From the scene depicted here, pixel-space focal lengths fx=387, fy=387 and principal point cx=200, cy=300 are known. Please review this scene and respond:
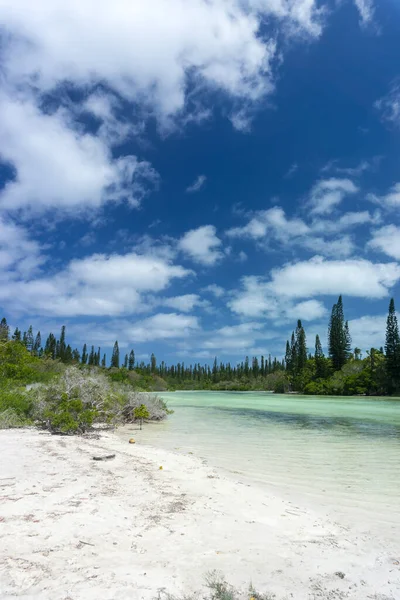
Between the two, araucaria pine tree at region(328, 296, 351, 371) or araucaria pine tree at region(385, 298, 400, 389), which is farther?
araucaria pine tree at region(328, 296, 351, 371)

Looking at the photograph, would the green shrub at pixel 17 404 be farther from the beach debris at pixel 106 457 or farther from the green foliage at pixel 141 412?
the beach debris at pixel 106 457

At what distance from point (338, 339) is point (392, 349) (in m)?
17.6

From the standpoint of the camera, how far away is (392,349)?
217 ft

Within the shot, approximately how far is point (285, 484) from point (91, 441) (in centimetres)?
627

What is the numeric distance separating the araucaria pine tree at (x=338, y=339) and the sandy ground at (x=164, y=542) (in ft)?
268

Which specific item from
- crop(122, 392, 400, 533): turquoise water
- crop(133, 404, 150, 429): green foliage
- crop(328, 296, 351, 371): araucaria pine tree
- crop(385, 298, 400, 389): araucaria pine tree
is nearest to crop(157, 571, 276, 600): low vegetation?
crop(122, 392, 400, 533): turquoise water

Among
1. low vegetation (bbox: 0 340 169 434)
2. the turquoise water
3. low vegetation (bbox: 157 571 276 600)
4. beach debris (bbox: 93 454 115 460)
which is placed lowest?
the turquoise water

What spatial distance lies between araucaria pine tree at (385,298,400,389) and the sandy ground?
64547mm

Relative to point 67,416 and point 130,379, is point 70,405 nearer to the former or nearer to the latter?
point 67,416

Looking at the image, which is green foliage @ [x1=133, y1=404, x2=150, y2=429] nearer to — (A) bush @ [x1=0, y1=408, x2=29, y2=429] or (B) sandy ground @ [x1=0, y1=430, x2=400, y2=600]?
(A) bush @ [x1=0, y1=408, x2=29, y2=429]

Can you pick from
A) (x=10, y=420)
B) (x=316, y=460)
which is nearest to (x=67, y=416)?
(x=10, y=420)

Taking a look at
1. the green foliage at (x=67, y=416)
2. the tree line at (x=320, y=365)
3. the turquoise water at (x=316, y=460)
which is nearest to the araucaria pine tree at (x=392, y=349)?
the tree line at (x=320, y=365)

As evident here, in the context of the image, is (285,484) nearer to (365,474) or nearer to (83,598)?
(365,474)

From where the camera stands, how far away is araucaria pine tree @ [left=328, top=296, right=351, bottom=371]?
8256 cm
